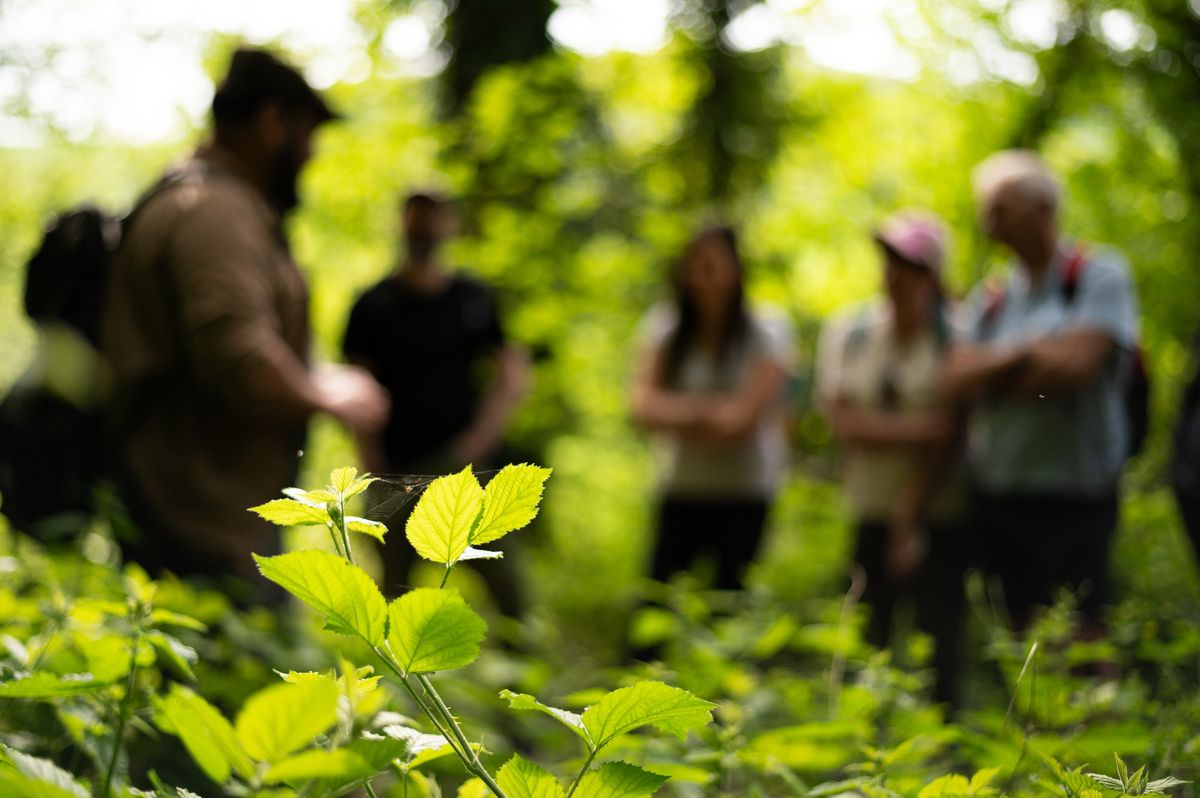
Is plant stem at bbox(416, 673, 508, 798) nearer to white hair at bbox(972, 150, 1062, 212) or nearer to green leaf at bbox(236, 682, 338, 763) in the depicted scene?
green leaf at bbox(236, 682, 338, 763)

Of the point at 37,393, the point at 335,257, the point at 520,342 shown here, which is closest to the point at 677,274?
the point at 520,342

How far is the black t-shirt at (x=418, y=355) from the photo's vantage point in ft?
13.9

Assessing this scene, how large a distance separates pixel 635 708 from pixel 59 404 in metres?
2.21

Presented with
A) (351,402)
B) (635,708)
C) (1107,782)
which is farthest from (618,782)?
(351,402)

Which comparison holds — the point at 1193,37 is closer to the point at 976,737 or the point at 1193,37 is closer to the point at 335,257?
the point at 335,257

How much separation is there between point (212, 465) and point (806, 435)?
609cm

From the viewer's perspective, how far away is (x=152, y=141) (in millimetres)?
9242

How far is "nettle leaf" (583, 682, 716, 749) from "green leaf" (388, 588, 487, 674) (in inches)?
4.5

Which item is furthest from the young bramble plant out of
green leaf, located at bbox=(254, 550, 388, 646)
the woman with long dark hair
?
the woman with long dark hair

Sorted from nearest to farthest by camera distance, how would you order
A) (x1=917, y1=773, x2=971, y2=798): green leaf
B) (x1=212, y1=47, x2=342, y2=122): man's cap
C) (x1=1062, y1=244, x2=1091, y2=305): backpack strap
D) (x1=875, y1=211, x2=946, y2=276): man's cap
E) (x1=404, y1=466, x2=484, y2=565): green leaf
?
(x1=404, y1=466, x2=484, y2=565): green leaf, (x1=917, y1=773, x2=971, y2=798): green leaf, (x1=212, y1=47, x2=342, y2=122): man's cap, (x1=1062, y1=244, x2=1091, y2=305): backpack strap, (x1=875, y1=211, x2=946, y2=276): man's cap

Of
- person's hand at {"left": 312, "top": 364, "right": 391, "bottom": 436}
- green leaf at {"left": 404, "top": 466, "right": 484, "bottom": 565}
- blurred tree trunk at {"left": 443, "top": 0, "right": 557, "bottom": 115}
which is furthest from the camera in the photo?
blurred tree trunk at {"left": 443, "top": 0, "right": 557, "bottom": 115}

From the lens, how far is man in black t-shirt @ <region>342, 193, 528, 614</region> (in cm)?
423

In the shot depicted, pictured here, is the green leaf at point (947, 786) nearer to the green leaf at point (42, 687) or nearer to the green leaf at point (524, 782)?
the green leaf at point (524, 782)

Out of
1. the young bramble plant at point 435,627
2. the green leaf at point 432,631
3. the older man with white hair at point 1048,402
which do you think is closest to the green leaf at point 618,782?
the young bramble plant at point 435,627
